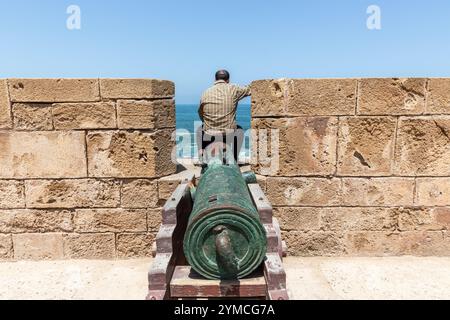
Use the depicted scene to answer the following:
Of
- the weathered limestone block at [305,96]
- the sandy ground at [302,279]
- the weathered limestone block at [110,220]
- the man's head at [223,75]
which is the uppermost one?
the man's head at [223,75]

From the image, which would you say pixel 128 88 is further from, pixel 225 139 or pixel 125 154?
pixel 225 139

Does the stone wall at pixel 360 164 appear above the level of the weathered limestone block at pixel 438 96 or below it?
below

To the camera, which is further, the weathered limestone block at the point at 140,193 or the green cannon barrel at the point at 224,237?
the weathered limestone block at the point at 140,193

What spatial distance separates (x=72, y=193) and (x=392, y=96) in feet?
14.2

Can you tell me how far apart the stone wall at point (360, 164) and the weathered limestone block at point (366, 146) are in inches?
0.5

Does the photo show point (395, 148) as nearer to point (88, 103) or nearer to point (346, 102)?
point (346, 102)

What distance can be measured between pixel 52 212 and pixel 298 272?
335cm

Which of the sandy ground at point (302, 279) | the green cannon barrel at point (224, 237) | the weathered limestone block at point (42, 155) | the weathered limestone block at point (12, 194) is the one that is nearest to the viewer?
the green cannon barrel at point (224, 237)

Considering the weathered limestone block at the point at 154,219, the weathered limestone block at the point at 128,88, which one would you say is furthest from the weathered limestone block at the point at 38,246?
the weathered limestone block at the point at 128,88

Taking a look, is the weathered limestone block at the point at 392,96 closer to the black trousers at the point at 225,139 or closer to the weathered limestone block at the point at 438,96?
the weathered limestone block at the point at 438,96

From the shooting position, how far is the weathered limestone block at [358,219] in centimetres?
471

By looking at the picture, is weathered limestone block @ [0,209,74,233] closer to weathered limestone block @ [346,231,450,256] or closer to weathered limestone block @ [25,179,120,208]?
weathered limestone block @ [25,179,120,208]

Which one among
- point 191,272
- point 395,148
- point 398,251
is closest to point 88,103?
point 191,272

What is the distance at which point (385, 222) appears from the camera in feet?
15.5
